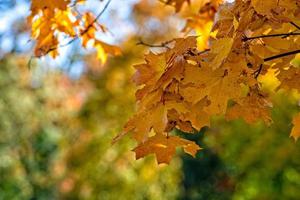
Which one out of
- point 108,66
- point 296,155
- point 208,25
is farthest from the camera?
point 108,66

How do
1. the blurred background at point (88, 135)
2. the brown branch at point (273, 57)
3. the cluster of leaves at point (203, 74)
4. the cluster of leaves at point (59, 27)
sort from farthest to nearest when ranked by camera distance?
the blurred background at point (88, 135)
the cluster of leaves at point (59, 27)
the brown branch at point (273, 57)
the cluster of leaves at point (203, 74)

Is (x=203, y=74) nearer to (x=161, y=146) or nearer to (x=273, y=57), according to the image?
(x=161, y=146)

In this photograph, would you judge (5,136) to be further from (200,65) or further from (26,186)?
(200,65)

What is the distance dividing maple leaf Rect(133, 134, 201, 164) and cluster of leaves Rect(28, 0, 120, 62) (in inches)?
36.7

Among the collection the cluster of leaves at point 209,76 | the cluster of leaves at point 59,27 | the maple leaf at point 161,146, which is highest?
the cluster of leaves at point 209,76

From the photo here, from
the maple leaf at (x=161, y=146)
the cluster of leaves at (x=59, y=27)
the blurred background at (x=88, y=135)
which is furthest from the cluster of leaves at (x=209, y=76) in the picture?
the blurred background at (x=88, y=135)

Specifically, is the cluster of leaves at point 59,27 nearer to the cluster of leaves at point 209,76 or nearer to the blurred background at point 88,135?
the cluster of leaves at point 209,76

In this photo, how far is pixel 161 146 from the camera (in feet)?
4.94

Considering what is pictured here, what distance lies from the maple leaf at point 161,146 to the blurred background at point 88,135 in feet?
25.7

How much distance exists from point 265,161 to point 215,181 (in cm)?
203

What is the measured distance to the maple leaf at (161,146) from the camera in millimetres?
1473

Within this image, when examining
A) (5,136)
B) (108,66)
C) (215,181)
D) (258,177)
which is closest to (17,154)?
(5,136)

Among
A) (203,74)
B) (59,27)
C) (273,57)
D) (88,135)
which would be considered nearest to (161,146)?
(203,74)

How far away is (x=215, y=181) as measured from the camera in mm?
10180
